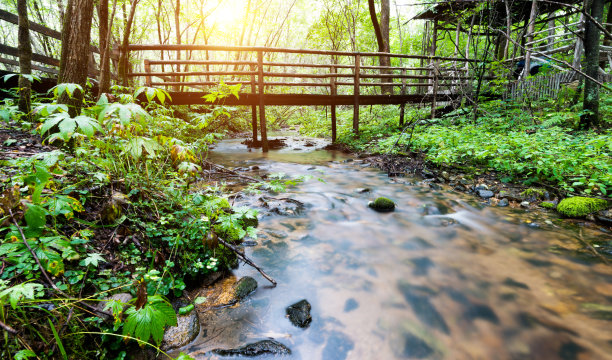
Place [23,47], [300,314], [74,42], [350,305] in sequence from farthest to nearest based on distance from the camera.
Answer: [23,47]
[74,42]
[350,305]
[300,314]

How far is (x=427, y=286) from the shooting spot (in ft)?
7.73

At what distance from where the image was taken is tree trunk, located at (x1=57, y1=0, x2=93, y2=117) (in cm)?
304

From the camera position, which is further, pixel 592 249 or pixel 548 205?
pixel 548 205

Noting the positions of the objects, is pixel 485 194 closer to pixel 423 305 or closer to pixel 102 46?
pixel 423 305

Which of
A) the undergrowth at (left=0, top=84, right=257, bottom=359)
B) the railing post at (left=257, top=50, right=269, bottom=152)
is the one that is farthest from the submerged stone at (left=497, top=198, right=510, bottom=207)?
the railing post at (left=257, top=50, right=269, bottom=152)

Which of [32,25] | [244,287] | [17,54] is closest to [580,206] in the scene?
[244,287]

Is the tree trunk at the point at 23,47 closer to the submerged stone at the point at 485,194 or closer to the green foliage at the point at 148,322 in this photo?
the green foliage at the point at 148,322

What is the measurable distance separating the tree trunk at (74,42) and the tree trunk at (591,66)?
8100 millimetres

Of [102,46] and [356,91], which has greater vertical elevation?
[102,46]

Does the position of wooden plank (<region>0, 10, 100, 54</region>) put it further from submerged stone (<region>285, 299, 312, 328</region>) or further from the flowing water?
submerged stone (<region>285, 299, 312, 328</region>)

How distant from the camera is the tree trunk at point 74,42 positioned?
120 inches

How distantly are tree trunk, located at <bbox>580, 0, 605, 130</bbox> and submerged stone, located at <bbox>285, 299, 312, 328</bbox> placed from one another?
6832mm

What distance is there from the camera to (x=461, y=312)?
2.07 meters

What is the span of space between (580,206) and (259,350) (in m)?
3.92
